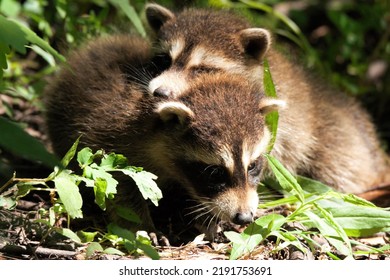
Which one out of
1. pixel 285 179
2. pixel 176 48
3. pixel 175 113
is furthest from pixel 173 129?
pixel 176 48

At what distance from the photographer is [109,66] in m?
6.22

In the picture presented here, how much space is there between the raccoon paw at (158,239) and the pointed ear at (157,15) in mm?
2388

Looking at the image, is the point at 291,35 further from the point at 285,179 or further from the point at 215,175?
the point at 215,175

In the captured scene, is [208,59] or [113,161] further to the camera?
[208,59]

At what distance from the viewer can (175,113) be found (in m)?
5.25

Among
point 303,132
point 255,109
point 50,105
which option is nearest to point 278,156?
point 303,132

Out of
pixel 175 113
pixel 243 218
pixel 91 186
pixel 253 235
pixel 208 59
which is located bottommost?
pixel 253 235

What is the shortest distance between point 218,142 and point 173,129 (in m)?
0.52

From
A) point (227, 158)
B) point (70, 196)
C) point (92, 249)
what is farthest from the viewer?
point (227, 158)

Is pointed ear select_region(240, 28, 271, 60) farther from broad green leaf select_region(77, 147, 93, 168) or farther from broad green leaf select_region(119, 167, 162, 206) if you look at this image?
broad green leaf select_region(77, 147, 93, 168)

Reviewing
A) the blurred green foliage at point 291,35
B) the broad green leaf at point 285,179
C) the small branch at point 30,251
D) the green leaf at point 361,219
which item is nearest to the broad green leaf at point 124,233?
the small branch at point 30,251

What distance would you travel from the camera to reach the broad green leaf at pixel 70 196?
438 cm

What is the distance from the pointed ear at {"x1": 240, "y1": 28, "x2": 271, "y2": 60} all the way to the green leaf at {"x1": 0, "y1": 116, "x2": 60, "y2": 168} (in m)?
3.31

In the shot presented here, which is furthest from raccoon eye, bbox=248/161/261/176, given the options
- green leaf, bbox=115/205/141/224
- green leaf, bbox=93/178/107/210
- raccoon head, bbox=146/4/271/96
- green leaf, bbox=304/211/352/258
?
green leaf, bbox=93/178/107/210
